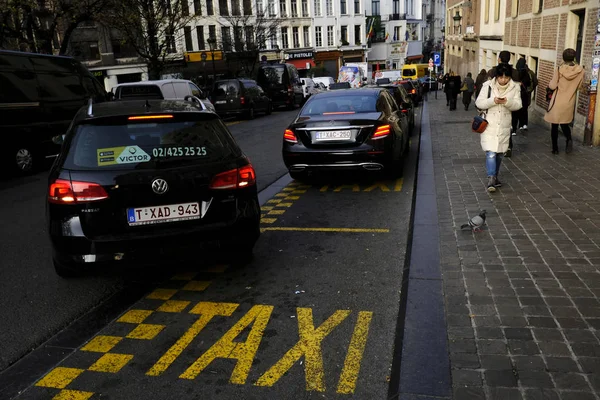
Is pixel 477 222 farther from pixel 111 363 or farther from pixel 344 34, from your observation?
pixel 344 34

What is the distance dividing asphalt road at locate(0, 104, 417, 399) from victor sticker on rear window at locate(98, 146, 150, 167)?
1213 mm

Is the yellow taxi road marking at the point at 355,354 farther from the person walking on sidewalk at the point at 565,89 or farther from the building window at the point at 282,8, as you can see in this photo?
the building window at the point at 282,8

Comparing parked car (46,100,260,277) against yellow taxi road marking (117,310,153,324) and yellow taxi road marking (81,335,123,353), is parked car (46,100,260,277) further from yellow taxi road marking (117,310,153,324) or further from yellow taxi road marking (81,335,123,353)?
yellow taxi road marking (81,335,123,353)

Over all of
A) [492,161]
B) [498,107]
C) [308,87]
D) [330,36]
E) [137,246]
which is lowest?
[308,87]

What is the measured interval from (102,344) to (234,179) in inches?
65.6

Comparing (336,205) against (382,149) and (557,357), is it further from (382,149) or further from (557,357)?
(557,357)

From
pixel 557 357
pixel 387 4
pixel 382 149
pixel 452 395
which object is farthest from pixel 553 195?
pixel 387 4

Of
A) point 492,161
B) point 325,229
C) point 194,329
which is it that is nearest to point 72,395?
point 194,329

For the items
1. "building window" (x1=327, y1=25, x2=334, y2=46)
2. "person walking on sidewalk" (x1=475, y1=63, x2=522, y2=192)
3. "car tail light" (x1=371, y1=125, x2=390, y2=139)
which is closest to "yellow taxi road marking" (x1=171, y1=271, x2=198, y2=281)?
"car tail light" (x1=371, y1=125, x2=390, y2=139)

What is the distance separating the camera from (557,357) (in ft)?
10.5

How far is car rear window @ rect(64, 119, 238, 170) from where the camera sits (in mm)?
4266

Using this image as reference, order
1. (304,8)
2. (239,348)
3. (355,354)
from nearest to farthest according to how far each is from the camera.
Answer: (355,354), (239,348), (304,8)

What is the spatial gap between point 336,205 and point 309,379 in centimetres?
448

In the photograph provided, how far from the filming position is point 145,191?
13.7 feet
